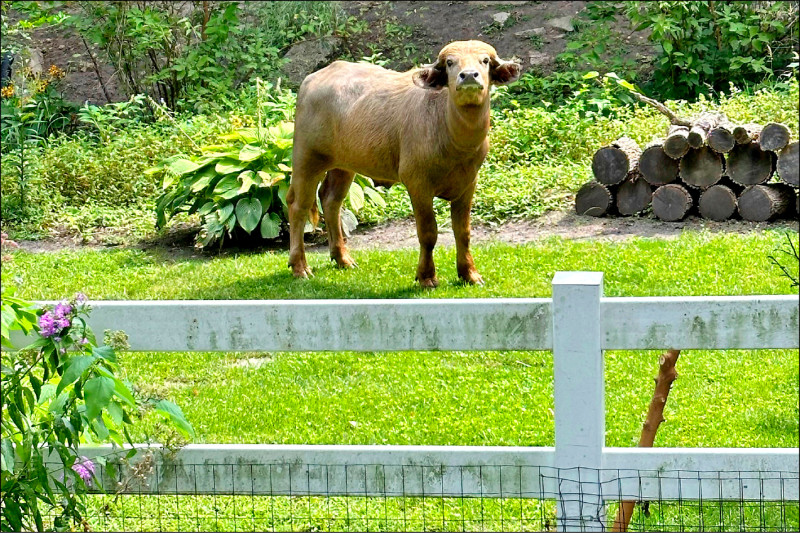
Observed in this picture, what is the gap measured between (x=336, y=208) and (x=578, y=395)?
629 cm

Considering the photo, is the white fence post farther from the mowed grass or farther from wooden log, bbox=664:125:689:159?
wooden log, bbox=664:125:689:159

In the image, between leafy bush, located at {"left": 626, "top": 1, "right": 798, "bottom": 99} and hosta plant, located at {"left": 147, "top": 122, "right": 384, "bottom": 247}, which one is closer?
hosta plant, located at {"left": 147, "top": 122, "right": 384, "bottom": 247}

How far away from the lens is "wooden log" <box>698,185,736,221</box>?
10102mm

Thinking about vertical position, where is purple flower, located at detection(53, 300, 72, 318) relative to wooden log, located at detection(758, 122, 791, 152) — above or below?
above

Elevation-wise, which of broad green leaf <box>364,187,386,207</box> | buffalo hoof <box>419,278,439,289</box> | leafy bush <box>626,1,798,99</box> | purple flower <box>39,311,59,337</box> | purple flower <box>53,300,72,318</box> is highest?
leafy bush <box>626,1,798,99</box>

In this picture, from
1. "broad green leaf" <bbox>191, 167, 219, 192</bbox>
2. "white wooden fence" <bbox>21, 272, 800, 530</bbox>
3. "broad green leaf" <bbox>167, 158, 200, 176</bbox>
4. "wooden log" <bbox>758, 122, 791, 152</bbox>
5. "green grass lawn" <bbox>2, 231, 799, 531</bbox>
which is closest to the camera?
"white wooden fence" <bbox>21, 272, 800, 530</bbox>

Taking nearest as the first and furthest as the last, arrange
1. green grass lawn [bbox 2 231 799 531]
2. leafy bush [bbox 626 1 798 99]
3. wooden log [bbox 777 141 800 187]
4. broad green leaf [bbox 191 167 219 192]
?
1. green grass lawn [bbox 2 231 799 531]
2. wooden log [bbox 777 141 800 187]
3. broad green leaf [bbox 191 167 219 192]
4. leafy bush [bbox 626 1 798 99]

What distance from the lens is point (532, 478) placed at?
4.04 metres

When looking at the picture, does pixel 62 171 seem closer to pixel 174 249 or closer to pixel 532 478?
pixel 174 249

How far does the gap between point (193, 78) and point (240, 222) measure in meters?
5.59

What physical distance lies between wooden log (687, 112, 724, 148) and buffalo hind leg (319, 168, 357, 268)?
3.13 meters

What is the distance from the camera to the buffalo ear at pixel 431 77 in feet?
28.1

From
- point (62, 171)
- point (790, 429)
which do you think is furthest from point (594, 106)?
point (790, 429)

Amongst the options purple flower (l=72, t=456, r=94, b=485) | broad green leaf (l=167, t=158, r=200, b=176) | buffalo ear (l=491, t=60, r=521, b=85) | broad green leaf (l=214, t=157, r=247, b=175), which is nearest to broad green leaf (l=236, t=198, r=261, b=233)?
broad green leaf (l=214, t=157, r=247, b=175)
